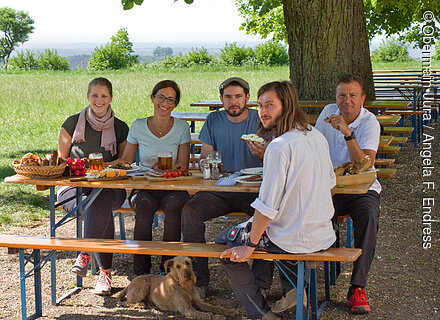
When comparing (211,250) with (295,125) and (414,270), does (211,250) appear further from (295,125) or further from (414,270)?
(414,270)

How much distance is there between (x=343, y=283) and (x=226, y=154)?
144 cm

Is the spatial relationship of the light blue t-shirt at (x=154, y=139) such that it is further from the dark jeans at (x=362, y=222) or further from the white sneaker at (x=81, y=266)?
the dark jeans at (x=362, y=222)

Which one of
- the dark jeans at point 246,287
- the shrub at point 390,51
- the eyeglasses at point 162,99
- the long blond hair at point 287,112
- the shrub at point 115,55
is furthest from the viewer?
the shrub at point 115,55

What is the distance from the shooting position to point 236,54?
2058 inches

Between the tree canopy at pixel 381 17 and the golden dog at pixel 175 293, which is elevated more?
the tree canopy at pixel 381 17

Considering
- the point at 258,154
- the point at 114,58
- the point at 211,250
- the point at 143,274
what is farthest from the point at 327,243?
the point at 114,58

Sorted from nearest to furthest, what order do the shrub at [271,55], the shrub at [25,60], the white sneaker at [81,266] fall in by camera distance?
1. the white sneaker at [81,266]
2. the shrub at [271,55]
3. the shrub at [25,60]

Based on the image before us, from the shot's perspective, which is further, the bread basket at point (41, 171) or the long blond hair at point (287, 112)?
the bread basket at point (41, 171)

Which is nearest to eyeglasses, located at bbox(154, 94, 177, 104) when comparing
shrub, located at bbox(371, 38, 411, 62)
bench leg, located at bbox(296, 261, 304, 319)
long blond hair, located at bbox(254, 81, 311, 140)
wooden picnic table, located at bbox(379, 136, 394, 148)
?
long blond hair, located at bbox(254, 81, 311, 140)

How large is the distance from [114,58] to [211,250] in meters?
59.1

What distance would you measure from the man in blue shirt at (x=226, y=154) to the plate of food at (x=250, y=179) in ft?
0.61

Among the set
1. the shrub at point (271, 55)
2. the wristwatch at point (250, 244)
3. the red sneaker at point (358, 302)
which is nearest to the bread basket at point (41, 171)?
the wristwatch at point (250, 244)

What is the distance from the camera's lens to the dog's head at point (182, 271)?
416cm

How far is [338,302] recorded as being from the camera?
4.42 m
